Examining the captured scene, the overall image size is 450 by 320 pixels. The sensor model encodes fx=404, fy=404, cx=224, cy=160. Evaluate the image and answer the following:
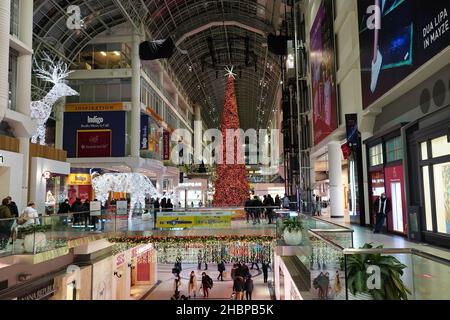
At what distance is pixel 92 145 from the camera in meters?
28.1

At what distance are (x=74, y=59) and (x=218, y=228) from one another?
2028 centimetres

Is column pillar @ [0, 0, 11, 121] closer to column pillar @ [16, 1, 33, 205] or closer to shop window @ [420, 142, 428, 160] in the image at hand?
column pillar @ [16, 1, 33, 205]

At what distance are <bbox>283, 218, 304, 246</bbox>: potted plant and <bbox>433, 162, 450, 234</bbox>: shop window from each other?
3.27 metres

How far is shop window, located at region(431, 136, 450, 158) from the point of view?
26.6 feet

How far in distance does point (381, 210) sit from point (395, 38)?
4.70 meters

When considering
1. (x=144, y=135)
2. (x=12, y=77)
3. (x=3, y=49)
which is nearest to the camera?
(x=3, y=49)

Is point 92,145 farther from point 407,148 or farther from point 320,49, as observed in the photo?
point 407,148

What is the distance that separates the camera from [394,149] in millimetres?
11367

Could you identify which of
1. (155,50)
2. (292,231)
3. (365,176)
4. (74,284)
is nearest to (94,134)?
(155,50)

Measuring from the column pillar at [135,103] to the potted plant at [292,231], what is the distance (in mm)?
18468

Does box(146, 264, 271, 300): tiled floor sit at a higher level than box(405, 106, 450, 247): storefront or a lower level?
lower

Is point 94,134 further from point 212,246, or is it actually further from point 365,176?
point 365,176

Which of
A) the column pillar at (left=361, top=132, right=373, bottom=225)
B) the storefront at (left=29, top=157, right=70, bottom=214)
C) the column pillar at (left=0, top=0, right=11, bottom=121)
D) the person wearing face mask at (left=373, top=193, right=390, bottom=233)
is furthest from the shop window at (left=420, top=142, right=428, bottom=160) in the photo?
the storefront at (left=29, top=157, right=70, bottom=214)

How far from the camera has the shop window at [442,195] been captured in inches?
323
